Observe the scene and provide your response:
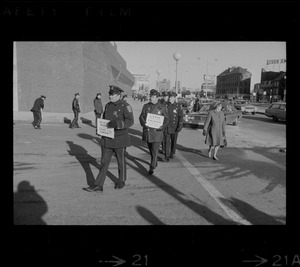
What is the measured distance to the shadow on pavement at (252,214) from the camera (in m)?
3.81

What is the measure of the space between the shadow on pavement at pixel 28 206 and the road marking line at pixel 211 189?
103 inches

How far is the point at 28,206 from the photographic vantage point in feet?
13.6

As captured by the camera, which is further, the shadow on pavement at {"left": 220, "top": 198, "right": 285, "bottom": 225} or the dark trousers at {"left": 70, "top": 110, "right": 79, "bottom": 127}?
the dark trousers at {"left": 70, "top": 110, "right": 79, "bottom": 127}

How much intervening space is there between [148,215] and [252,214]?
60.5 inches

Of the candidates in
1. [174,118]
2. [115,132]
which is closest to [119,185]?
[115,132]

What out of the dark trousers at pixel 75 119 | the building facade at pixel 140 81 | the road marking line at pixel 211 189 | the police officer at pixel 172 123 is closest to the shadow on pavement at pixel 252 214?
the road marking line at pixel 211 189

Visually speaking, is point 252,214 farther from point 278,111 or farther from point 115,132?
point 278,111

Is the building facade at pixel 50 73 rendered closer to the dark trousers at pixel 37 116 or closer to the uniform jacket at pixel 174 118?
the dark trousers at pixel 37 116

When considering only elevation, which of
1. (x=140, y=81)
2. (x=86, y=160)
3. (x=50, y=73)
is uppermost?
(x=140, y=81)

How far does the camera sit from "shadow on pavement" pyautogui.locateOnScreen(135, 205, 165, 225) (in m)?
3.69

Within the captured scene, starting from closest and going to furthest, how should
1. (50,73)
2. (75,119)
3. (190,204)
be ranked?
(190,204) < (75,119) < (50,73)

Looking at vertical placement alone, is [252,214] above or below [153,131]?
below

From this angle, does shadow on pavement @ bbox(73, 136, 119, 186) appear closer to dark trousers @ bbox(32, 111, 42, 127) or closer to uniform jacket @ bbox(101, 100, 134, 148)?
uniform jacket @ bbox(101, 100, 134, 148)

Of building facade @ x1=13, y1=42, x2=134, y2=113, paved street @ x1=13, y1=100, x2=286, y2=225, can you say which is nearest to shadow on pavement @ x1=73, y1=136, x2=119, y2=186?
paved street @ x1=13, y1=100, x2=286, y2=225
